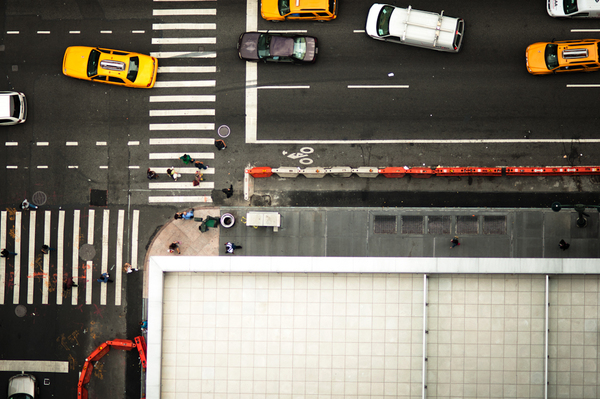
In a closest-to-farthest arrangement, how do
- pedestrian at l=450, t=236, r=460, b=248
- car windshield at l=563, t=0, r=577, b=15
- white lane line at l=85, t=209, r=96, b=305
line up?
pedestrian at l=450, t=236, r=460, b=248 → car windshield at l=563, t=0, r=577, b=15 → white lane line at l=85, t=209, r=96, b=305

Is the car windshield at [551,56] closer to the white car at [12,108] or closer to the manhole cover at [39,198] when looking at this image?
the manhole cover at [39,198]

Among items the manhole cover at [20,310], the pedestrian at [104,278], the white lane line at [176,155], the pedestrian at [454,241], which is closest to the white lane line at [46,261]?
the manhole cover at [20,310]

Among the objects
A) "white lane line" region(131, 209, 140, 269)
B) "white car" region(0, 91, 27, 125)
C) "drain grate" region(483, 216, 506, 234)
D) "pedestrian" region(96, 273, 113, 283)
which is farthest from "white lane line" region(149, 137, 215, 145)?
"drain grate" region(483, 216, 506, 234)

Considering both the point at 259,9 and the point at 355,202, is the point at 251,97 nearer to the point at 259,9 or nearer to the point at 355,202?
the point at 259,9

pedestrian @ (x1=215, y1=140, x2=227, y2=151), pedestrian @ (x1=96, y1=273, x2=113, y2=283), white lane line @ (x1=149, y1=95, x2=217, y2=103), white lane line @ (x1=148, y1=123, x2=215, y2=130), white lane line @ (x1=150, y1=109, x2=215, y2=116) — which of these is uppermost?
white lane line @ (x1=149, y1=95, x2=217, y2=103)

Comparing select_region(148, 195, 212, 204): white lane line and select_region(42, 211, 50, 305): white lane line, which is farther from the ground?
select_region(148, 195, 212, 204): white lane line

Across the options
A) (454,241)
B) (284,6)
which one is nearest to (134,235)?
(284,6)

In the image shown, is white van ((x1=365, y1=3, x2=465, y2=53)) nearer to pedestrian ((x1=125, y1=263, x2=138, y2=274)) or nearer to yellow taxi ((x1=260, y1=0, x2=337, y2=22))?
yellow taxi ((x1=260, y1=0, x2=337, y2=22))

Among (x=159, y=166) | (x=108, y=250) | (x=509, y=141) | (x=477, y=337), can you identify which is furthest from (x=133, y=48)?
(x=477, y=337)
